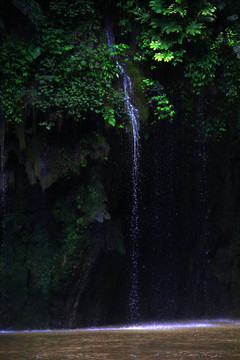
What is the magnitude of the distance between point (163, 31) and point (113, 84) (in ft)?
5.91

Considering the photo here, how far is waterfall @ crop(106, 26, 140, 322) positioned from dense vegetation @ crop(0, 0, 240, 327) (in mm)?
168

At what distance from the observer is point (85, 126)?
11.8 m

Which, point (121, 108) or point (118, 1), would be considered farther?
point (118, 1)

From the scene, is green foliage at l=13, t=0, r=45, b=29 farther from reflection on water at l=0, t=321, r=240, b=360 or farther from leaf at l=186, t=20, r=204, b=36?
reflection on water at l=0, t=321, r=240, b=360

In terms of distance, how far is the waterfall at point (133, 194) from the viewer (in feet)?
39.2

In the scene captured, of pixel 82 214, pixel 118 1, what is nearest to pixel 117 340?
pixel 82 214

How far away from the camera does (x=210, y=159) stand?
14.0 m

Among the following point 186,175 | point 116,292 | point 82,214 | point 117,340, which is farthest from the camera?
point 186,175

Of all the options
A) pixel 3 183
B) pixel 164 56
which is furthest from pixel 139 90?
pixel 3 183

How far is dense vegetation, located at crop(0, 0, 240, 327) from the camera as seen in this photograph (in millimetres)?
11469

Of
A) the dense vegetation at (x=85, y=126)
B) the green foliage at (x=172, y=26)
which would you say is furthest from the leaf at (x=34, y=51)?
the green foliage at (x=172, y=26)

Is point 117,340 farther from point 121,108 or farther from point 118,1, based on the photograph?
point 118,1

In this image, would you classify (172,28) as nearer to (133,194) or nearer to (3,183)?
(133,194)

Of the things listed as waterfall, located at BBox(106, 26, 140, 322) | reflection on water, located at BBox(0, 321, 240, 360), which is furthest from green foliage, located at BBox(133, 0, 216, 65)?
reflection on water, located at BBox(0, 321, 240, 360)
